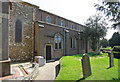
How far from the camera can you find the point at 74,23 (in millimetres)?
28312

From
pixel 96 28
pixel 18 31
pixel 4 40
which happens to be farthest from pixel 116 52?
pixel 4 40

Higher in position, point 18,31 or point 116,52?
point 18,31

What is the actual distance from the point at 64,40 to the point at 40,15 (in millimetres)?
7615

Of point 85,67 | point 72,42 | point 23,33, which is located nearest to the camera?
point 85,67

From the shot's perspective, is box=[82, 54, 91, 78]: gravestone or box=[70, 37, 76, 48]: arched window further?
box=[70, 37, 76, 48]: arched window

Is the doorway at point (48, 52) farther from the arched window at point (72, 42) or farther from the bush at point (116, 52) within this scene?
the bush at point (116, 52)

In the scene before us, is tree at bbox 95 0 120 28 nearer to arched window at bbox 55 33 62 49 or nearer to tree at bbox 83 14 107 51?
arched window at bbox 55 33 62 49

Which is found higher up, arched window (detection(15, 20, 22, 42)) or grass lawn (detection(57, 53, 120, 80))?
arched window (detection(15, 20, 22, 42))

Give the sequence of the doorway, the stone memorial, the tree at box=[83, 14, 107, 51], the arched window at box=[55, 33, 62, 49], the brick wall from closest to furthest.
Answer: the stone memorial
the brick wall
the doorway
the arched window at box=[55, 33, 62, 49]
the tree at box=[83, 14, 107, 51]

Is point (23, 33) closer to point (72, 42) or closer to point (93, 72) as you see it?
point (93, 72)

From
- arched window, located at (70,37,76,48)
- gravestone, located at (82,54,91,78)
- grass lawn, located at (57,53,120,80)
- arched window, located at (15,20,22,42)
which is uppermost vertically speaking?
arched window, located at (15,20,22,42)

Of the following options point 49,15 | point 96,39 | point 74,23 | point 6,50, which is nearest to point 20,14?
point 49,15

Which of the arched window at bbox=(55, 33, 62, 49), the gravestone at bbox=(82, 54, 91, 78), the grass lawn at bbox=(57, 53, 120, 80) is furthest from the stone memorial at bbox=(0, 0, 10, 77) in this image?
the arched window at bbox=(55, 33, 62, 49)

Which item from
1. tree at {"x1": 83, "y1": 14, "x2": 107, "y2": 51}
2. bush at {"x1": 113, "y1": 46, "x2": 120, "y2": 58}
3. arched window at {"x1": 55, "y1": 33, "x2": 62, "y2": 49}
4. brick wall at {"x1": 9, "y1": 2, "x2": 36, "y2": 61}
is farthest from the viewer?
tree at {"x1": 83, "y1": 14, "x2": 107, "y2": 51}
